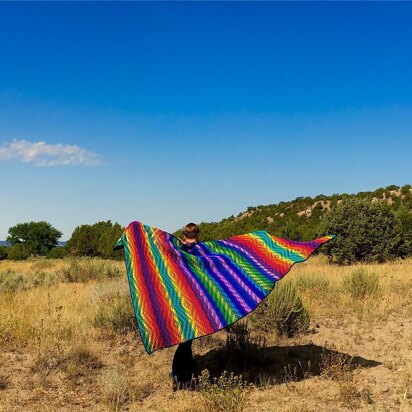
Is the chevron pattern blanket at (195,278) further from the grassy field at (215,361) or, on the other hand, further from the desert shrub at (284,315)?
the desert shrub at (284,315)

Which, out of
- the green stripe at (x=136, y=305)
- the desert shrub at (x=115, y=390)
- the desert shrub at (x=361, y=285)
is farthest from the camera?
the desert shrub at (x=361, y=285)

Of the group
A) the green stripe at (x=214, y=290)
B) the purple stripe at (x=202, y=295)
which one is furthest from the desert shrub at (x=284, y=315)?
the purple stripe at (x=202, y=295)

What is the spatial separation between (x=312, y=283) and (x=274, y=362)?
15.9 ft

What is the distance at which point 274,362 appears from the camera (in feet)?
20.9

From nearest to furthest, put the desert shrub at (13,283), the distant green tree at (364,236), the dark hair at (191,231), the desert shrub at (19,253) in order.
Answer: the dark hair at (191,231) < the desert shrub at (13,283) < the distant green tree at (364,236) < the desert shrub at (19,253)

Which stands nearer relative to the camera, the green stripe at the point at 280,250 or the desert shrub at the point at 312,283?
the green stripe at the point at 280,250

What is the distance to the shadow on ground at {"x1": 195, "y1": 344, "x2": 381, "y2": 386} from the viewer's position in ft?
19.0

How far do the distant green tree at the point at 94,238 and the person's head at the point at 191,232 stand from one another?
2543 cm

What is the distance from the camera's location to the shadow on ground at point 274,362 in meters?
5.78

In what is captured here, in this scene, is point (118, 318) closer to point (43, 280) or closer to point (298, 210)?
point (43, 280)

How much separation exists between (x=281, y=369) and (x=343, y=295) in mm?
4066

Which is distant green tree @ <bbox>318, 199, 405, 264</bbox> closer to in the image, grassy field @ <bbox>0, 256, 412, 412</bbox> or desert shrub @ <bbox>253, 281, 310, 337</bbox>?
grassy field @ <bbox>0, 256, 412, 412</bbox>

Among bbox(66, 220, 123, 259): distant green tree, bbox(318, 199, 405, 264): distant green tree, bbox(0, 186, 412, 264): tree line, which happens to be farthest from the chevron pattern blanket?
bbox(66, 220, 123, 259): distant green tree

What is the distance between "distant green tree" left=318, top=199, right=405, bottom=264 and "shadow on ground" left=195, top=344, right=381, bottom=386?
14328mm
